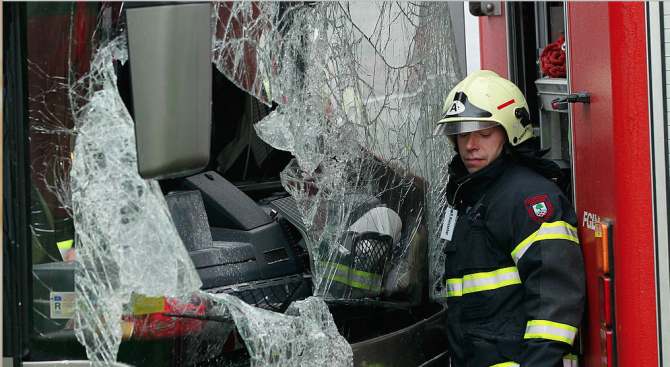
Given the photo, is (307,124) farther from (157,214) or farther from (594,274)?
(594,274)

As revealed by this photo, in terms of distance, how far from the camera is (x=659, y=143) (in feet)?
6.16

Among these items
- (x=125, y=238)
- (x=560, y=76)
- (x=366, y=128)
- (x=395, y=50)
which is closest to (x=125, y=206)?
(x=125, y=238)

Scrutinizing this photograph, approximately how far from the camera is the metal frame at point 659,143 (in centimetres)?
187

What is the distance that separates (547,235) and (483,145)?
0.44 meters

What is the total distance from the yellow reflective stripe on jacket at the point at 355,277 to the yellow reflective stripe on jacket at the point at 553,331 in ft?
1.90

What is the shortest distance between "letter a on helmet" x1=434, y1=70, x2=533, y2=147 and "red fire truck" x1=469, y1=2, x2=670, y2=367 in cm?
19

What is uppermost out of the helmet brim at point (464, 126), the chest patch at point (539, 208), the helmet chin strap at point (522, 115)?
the helmet chin strap at point (522, 115)

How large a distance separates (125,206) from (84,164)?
0.45ft

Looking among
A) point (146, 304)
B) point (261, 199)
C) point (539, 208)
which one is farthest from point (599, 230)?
point (261, 199)

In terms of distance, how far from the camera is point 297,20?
7.10 feet

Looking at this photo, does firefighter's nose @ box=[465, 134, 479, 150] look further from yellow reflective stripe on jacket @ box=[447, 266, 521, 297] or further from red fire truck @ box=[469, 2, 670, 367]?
yellow reflective stripe on jacket @ box=[447, 266, 521, 297]

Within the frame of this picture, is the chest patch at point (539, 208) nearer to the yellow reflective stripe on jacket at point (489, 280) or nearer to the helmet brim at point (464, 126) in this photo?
the yellow reflective stripe on jacket at point (489, 280)

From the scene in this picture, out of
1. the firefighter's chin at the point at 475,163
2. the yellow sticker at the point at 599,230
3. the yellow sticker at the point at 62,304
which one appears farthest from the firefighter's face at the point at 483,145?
the yellow sticker at the point at 62,304

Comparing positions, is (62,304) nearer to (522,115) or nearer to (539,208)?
(539,208)
